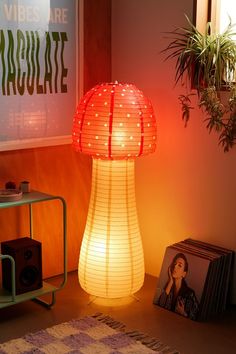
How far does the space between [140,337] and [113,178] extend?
2.86ft

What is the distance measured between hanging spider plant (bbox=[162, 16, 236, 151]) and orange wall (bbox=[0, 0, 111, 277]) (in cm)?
66

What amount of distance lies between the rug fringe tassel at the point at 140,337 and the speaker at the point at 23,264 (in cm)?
41

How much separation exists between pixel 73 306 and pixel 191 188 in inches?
38.9

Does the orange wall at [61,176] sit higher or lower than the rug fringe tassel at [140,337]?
higher

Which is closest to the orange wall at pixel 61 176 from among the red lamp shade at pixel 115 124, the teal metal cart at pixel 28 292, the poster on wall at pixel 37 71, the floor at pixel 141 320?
the poster on wall at pixel 37 71

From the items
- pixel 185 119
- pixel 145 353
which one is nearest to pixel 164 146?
pixel 185 119

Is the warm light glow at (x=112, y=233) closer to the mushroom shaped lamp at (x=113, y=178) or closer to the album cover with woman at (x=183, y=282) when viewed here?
the mushroom shaped lamp at (x=113, y=178)

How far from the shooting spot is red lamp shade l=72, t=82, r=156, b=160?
3123 mm

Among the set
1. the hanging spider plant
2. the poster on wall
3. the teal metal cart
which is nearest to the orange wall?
the poster on wall

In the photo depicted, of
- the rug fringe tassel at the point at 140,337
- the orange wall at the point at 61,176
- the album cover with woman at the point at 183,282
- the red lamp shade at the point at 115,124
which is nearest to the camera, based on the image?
the rug fringe tassel at the point at 140,337

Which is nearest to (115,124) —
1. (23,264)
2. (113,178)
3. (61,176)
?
(113,178)

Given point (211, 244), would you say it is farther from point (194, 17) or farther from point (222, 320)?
point (194, 17)

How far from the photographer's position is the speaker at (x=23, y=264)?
10.7ft

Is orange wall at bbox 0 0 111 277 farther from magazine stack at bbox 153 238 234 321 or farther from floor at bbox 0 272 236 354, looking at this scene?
magazine stack at bbox 153 238 234 321
